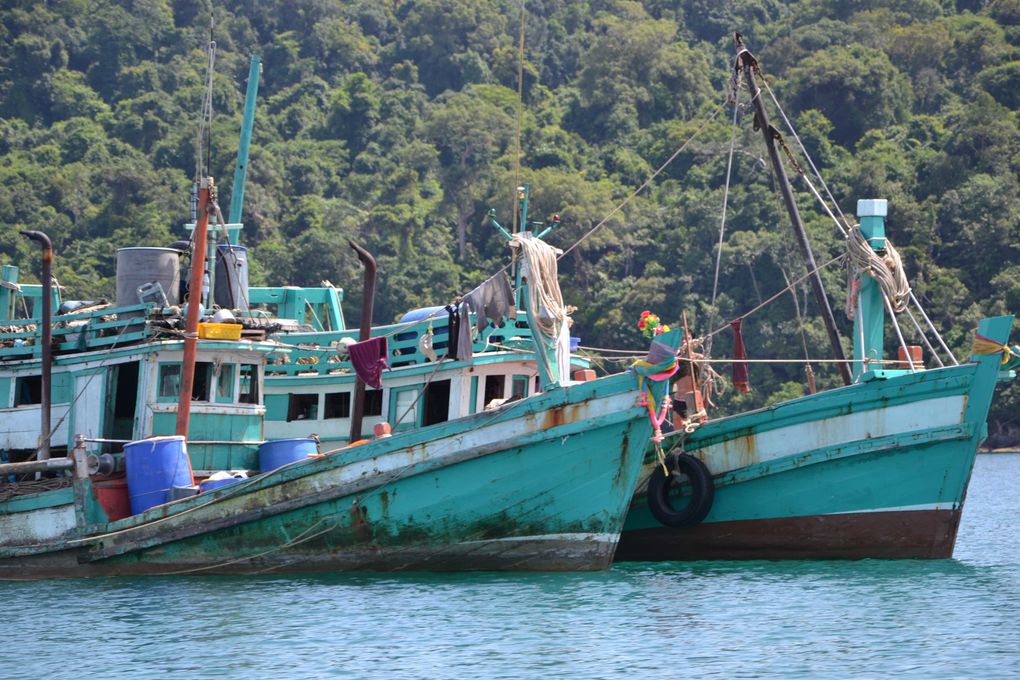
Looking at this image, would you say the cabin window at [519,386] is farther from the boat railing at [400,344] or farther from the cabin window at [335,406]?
the cabin window at [335,406]

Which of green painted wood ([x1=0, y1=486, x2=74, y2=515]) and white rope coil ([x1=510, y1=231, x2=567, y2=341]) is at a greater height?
white rope coil ([x1=510, y1=231, x2=567, y2=341])

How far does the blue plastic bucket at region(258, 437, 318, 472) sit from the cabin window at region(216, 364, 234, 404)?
2.74 ft

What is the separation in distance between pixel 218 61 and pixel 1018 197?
5256cm

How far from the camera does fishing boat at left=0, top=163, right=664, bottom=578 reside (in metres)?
21.6

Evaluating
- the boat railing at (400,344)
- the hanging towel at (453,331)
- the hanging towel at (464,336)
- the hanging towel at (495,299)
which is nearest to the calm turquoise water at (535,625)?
the hanging towel at (464,336)

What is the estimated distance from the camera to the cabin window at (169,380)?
77.5 feet

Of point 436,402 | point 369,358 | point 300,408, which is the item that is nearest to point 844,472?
point 436,402

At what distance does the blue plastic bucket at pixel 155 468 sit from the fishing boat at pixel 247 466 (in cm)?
3

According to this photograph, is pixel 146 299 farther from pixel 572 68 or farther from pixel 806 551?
pixel 572 68

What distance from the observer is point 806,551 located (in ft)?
81.2

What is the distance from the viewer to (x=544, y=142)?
8912cm

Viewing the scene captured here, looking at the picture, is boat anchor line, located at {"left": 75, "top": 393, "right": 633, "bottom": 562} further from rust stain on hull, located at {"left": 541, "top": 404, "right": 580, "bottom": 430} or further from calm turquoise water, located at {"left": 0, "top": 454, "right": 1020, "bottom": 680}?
calm turquoise water, located at {"left": 0, "top": 454, "right": 1020, "bottom": 680}

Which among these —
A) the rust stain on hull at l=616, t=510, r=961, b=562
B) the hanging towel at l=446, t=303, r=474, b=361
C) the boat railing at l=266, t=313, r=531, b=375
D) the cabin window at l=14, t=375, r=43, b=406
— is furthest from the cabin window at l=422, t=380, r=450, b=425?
the cabin window at l=14, t=375, r=43, b=406

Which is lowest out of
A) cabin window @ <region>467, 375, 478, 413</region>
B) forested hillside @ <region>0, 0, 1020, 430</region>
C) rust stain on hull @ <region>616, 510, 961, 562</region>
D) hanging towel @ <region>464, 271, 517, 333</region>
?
rust stain on hull @ <region>616, 510, 961, 562</region>
